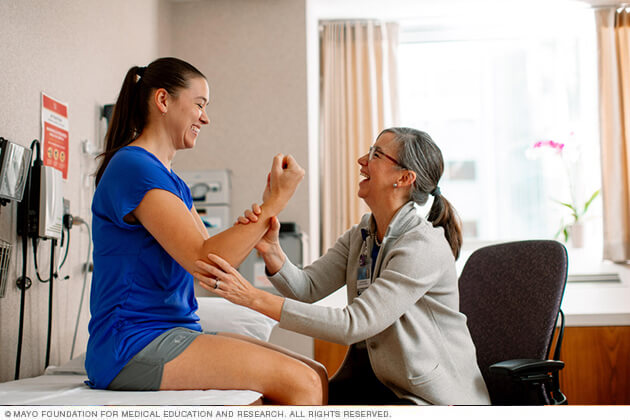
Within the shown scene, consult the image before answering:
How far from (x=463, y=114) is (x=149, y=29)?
197 cm

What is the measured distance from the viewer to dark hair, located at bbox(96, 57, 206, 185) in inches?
52.9

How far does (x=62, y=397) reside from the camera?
116cm

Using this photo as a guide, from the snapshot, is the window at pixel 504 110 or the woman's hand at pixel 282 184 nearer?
the woman's hand at pixel 282 184

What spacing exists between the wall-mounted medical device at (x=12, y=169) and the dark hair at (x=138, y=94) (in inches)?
16.8

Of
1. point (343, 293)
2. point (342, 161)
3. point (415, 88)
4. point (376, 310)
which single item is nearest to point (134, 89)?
point (376, 310)

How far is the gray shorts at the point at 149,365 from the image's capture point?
1141 mm

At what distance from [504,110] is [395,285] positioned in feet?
8.94

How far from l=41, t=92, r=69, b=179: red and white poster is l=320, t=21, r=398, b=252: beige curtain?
67.0 inches

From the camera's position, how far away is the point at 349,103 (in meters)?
3.59

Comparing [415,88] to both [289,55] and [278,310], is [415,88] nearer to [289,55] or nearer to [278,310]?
[289,55]

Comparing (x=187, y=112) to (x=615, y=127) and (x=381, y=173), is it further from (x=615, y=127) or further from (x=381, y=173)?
(x=615, y=127)

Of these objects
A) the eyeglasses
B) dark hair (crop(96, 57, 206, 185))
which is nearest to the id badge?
the eyeglasses

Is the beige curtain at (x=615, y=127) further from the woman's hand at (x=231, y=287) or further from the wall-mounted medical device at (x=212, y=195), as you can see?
the woman's hand at (x=231, y=287)

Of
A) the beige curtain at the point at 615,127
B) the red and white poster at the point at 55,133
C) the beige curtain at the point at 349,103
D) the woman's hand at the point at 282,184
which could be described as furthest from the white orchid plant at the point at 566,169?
the red and white poster at the point at 55,133
